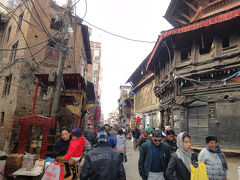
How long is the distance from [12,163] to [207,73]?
36.5 ft

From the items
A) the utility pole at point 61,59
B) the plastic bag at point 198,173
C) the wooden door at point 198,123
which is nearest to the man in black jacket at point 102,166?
the plastic bag at point 198,173

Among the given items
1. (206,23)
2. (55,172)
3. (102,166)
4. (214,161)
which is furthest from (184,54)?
(102,166)

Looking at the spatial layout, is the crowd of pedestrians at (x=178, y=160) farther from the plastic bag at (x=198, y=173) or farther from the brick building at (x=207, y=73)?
the brick building at (x=207, y=73)

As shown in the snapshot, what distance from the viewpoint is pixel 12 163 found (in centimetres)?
494

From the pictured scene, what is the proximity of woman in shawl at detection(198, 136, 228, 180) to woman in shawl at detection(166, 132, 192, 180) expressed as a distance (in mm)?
650

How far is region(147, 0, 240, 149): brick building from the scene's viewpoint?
970 cm

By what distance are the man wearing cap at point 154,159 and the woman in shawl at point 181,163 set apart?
284 millimetres

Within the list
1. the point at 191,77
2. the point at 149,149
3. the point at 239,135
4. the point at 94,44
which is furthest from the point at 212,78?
the point at 94,44

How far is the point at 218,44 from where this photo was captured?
10.6 m

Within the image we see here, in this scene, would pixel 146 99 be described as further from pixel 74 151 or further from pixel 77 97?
pixel 74 151

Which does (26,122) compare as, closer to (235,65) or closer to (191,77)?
(191,77)

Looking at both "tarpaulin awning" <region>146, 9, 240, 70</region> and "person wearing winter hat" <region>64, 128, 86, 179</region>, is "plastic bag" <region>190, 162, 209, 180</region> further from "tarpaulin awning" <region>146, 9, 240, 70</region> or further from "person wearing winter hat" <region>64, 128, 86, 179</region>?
"tarpaulin awning" <region>146, 9, 240, 70</region>

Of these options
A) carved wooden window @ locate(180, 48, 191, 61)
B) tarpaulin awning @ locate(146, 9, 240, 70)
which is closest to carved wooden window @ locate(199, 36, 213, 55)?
carved wooden window @ locate(180, 48, 191, 61)

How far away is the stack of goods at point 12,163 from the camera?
486 cm
